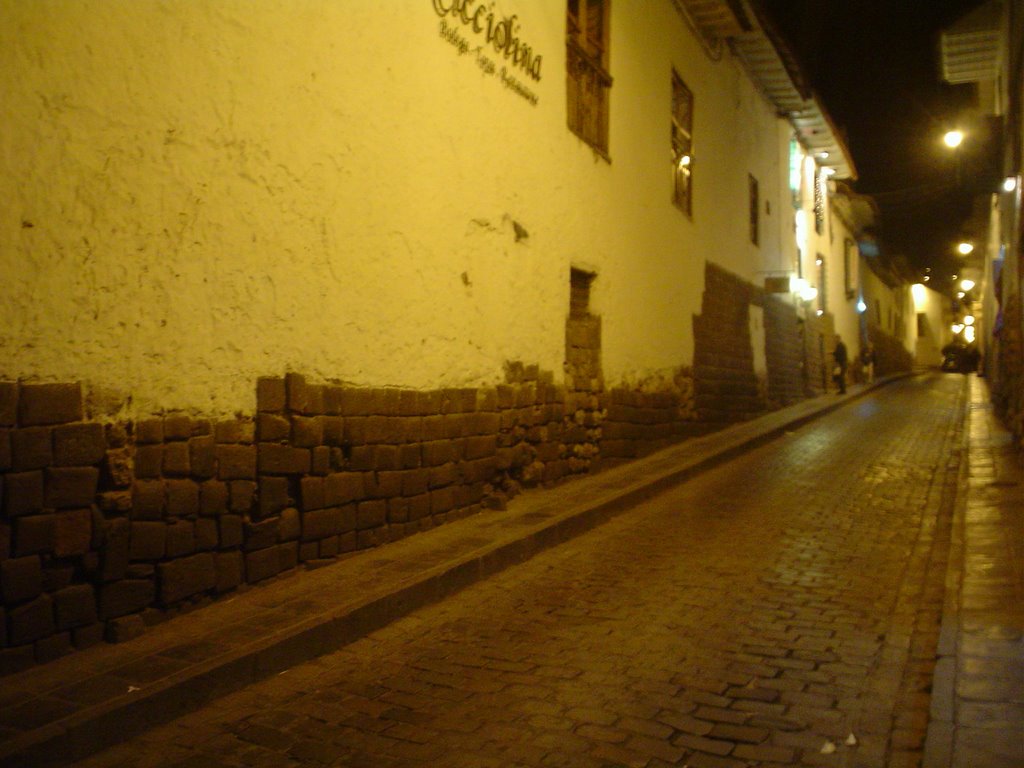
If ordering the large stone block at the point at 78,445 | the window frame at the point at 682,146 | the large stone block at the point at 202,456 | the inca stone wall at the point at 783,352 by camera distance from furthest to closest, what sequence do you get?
the inca stone wall at the point at 783,352
the window frame at the point at 682,146
the large stone block at the point at 202,456
the large stone block at the point at 78,445

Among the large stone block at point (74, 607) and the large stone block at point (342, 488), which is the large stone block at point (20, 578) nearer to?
the large stone block at point (74, 607)

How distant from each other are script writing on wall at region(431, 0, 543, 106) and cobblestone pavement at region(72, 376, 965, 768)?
14.0 ft

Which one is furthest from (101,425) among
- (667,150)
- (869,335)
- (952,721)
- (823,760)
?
(869,335)

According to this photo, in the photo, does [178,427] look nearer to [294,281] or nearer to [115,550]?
[115,550]

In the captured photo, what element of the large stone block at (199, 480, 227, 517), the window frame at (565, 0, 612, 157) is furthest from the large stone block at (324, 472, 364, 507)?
the window frame at (565, 0, 612, 157)

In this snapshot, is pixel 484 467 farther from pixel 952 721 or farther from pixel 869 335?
pixel 869 335

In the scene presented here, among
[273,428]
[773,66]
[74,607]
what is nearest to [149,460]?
[74,607]

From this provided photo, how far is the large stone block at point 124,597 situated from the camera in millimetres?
4656

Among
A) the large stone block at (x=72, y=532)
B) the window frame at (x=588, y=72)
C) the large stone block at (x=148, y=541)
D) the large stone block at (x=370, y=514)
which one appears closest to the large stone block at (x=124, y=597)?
the large stone block at (x=148, y=541)

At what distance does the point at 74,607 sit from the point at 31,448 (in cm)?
83

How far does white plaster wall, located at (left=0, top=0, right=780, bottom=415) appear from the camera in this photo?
4430mm

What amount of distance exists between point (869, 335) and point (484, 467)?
104ft

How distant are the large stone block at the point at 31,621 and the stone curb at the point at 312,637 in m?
0.68

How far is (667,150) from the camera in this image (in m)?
13.0
